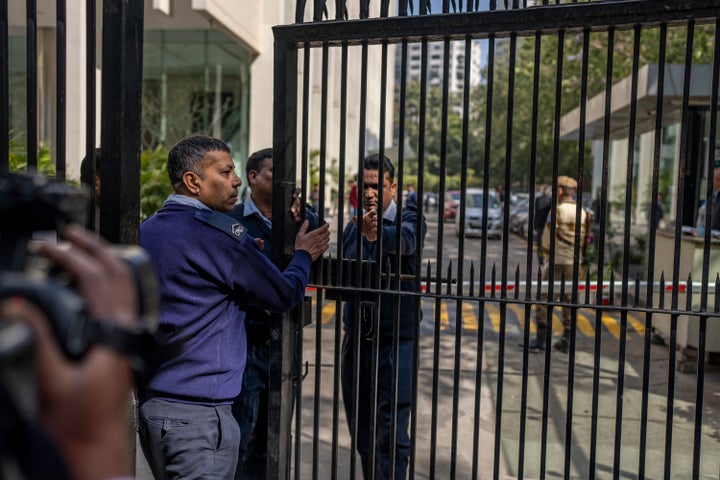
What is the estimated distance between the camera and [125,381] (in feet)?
3.77

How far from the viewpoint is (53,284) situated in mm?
1095

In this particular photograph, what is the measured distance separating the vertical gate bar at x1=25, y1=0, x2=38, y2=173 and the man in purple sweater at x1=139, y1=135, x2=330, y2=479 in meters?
0.57

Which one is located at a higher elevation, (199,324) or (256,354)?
(199,324)

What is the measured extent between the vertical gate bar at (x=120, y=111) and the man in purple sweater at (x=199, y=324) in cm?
20

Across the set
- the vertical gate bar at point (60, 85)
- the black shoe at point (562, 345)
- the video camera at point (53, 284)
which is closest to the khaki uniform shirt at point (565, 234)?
the black shoe at point (562, 345)

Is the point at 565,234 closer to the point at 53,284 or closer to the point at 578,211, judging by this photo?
the point at 578,211

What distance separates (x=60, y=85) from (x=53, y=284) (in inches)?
88.3

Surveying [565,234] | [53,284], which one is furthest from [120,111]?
[565,234]

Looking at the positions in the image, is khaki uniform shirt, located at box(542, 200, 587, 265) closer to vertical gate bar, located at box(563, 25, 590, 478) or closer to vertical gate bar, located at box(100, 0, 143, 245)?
vertical gate bar, located at box(563, 25, 590, 478)

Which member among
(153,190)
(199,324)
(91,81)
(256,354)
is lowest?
(256,354)

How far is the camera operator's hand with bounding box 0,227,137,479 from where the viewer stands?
→ 1050 millimetres

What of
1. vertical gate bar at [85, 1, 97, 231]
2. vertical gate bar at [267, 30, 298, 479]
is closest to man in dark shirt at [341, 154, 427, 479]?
vertical gate bar at [267, 30, 298, 479]

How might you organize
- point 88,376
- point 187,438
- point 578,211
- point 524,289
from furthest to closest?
point 524,289 → point 578,211 → point 187,438 → point 88,376

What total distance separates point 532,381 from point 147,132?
15.4 m
